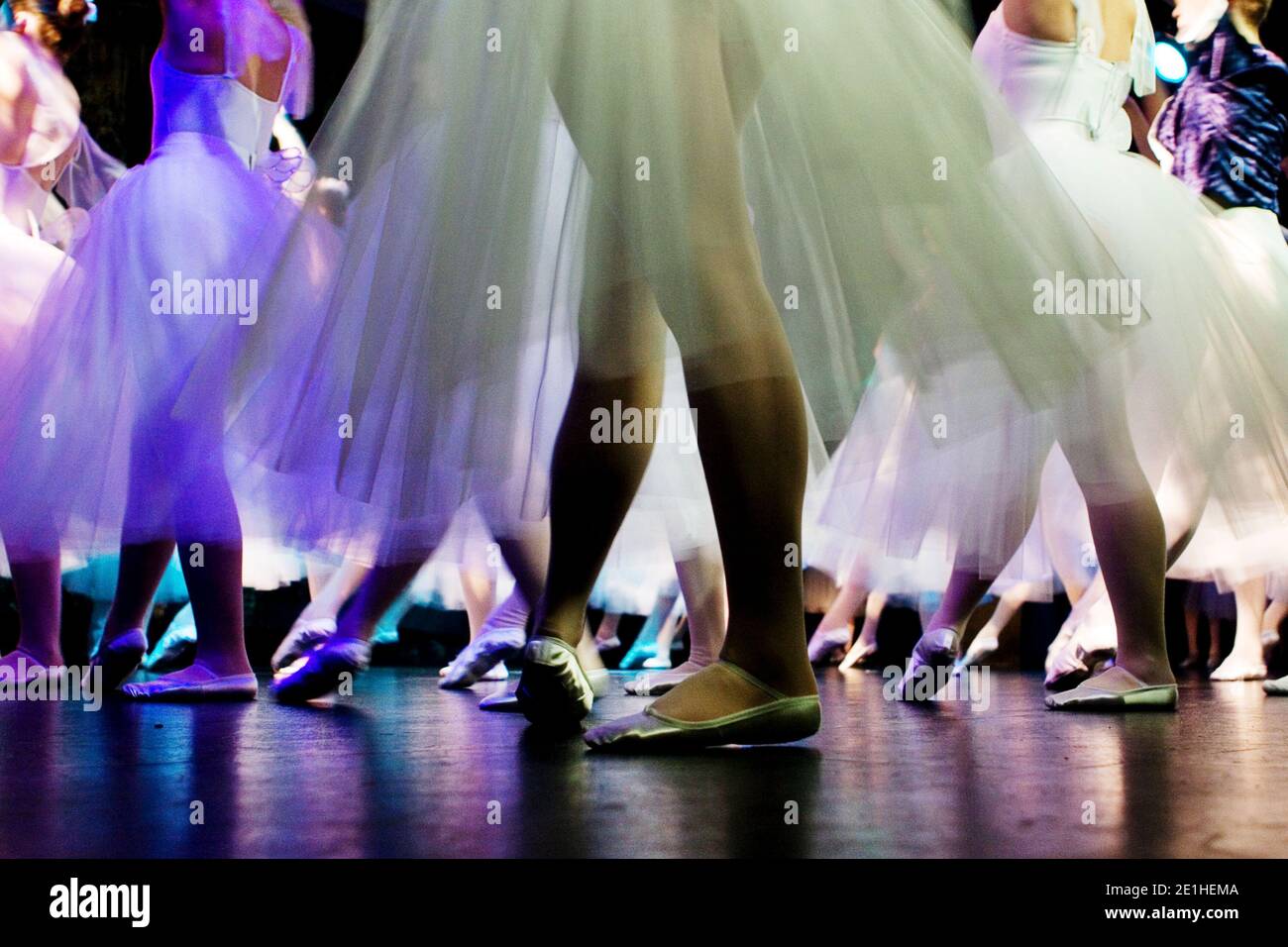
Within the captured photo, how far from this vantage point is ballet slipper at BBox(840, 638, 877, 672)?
356 centimetres

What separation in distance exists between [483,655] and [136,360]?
0.81 m

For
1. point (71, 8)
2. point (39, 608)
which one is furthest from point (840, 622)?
point (71, 8)

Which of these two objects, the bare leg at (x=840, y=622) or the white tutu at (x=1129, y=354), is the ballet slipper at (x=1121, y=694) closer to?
the white tutu at (x=1129, y=354)

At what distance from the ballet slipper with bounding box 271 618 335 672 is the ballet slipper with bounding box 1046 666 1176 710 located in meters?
1.48

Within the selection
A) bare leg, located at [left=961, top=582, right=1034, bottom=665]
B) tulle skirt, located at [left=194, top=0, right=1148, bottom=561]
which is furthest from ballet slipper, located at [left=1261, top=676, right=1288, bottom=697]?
tulle skirt, located at [left=194, top=0, right=1148, bottom=561]

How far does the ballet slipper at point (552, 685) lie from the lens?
1338 millimetres

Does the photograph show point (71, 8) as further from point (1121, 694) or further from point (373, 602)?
point (1121, 694)

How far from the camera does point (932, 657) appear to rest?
6.66 feet

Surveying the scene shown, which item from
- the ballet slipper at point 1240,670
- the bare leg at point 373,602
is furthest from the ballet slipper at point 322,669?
the ballet slipper at point 1240,670

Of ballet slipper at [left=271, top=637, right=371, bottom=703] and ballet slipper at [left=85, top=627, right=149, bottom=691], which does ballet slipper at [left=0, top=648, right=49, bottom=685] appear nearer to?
ballet slipper at [left=85, top=627, right=149, bottom=691]

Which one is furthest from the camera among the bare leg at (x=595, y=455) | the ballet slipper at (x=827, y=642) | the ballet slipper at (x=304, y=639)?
the ballet slipper at (x=827, y=642)

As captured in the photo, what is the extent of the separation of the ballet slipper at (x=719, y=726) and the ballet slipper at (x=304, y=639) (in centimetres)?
148
